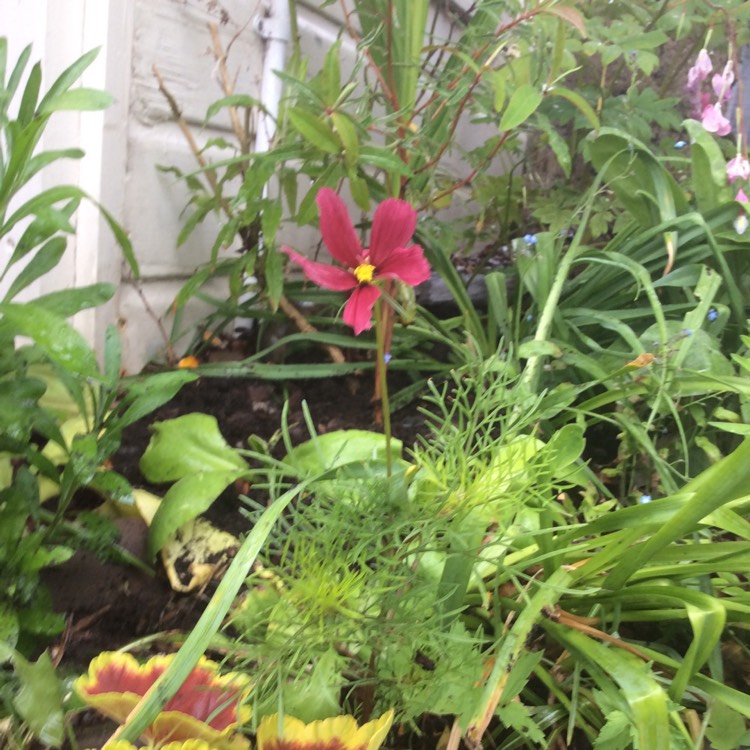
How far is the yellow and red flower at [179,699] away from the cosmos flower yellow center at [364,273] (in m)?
0.30

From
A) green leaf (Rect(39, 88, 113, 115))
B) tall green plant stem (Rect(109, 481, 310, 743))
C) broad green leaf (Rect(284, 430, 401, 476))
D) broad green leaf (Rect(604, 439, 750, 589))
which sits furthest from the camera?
broad green leaf (Rect(284, 430, 401, 476))

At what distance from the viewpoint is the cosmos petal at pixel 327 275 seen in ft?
1.51

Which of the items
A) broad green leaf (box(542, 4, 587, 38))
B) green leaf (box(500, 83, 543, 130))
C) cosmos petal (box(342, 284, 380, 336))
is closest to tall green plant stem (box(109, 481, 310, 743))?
cosmos petal (box(342, 284, 380, 336))

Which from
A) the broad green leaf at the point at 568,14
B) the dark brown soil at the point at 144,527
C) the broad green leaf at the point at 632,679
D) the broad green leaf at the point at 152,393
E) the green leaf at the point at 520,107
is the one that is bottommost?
the dark brown soil at the point at 144,527

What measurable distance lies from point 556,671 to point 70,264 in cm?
90

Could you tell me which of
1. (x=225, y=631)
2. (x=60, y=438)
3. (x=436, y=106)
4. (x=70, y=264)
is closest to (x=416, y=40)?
(x=436, y=106)

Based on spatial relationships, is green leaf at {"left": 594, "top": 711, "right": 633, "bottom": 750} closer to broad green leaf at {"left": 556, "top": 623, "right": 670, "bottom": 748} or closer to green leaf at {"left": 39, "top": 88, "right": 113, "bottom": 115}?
broad green leaf at {"left": 556, "top": 623, "right": 670, "bottom": 748}

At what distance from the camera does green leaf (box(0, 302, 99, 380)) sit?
0.56 m

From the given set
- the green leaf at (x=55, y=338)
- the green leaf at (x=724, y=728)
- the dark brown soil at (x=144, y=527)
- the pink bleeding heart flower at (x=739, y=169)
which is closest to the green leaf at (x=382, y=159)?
the dark brown soil at (x=144, y=527)

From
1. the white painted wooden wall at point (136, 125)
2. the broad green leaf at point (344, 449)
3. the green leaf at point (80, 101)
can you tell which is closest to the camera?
the green leaf at point (80, 101)

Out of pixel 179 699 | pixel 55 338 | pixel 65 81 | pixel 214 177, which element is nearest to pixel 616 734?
pixel 179 699

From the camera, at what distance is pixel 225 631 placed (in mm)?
642

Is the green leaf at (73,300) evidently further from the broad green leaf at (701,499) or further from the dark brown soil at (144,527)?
the broad green leaf at (701,499)

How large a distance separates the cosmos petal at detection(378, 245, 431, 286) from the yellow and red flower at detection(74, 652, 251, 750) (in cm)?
31
